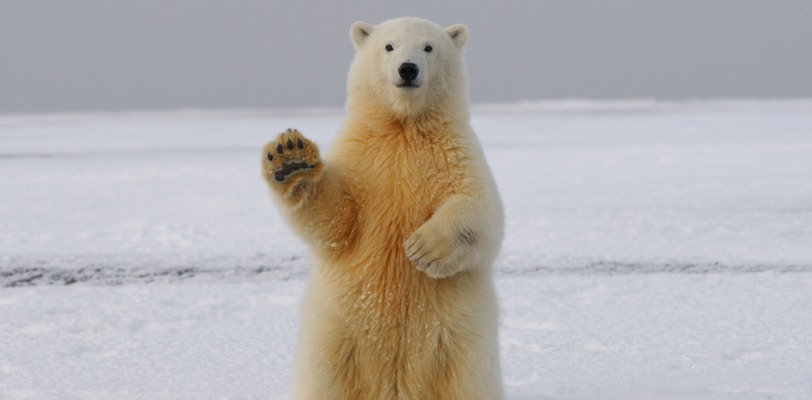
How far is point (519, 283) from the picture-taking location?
483cm

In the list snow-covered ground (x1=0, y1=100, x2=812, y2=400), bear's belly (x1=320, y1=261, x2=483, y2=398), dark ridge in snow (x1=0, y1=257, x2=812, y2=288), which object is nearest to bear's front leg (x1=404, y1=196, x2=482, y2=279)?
bear's belly (x1=320, y1=261, x2=483, y2=398)

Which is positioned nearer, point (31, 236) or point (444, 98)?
point (444, 98)

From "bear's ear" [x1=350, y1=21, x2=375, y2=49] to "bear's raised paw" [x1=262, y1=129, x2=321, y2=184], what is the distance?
1.76ft

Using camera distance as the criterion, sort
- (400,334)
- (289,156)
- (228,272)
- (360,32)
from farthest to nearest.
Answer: (228,272), (360,32), (400,334), (289,156)

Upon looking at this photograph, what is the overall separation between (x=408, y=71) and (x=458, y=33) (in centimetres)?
36

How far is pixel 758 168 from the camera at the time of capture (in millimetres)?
9836

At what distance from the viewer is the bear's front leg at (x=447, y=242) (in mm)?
2234

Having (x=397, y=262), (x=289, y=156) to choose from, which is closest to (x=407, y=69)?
(x=289, y=156)

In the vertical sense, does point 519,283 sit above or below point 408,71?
below

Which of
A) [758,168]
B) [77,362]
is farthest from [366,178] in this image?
[758,168]

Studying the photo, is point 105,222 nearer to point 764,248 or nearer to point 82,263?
point 82,263

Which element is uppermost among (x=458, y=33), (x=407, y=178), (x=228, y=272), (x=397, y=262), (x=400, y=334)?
(x=458, y=33)

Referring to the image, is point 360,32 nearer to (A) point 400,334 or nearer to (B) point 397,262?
(B) point 397,262

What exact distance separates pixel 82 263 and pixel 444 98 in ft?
11.9
